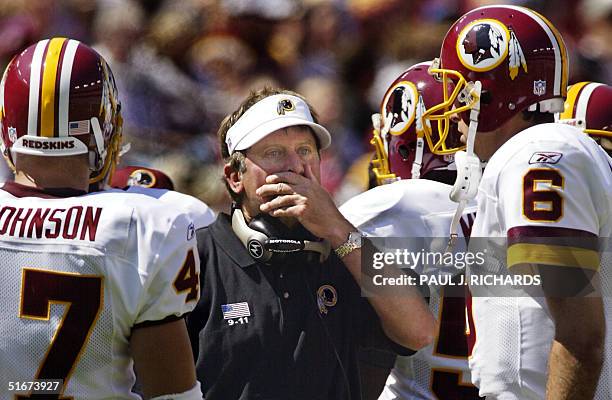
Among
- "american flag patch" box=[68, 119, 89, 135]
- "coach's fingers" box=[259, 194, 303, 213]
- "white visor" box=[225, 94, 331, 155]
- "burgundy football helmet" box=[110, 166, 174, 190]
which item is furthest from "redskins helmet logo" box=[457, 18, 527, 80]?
"burgundy football helmet" box=[110, 166, 174, 190]

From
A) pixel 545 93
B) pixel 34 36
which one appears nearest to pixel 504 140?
pixel 545 93

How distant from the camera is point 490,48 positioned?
346 cm

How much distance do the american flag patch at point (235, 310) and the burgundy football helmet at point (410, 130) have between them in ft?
3.64

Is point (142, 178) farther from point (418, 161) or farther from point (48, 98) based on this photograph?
point (48, 98)

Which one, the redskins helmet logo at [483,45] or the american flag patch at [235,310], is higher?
the redskins helmet logo at [483,45]

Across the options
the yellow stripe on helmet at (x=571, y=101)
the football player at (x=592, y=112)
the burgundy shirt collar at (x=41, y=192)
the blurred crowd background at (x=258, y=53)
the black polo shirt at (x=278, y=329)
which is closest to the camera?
the burgundy shirt collar at (x=41, y=192)

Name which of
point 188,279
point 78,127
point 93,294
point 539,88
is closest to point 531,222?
point 539,88

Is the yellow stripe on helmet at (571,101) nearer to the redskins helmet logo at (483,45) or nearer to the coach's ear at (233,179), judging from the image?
the redskins helmet logo at (483,45)

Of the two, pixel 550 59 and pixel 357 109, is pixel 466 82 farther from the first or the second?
pixel 357 109

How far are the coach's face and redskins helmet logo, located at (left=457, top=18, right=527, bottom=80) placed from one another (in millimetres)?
610

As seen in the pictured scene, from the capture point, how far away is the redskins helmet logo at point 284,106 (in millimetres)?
3738

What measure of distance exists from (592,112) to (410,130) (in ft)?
2.34

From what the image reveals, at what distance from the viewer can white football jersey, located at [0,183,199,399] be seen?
2.76 metres

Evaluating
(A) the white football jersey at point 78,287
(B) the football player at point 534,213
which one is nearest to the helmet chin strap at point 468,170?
(B) the football player at point 534,213
